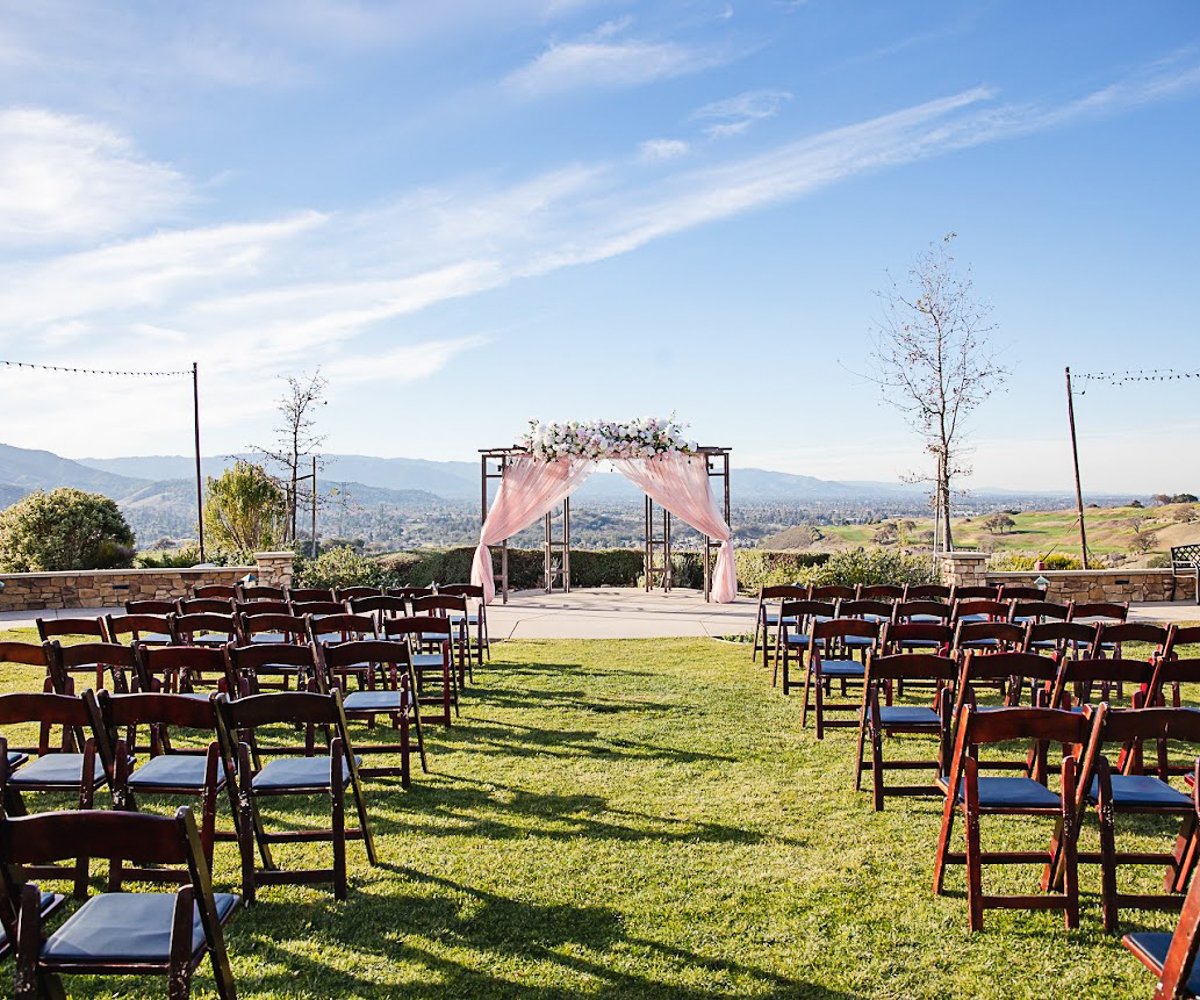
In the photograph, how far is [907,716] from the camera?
4.94m

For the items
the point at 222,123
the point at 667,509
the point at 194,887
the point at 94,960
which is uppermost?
the point at 222,123

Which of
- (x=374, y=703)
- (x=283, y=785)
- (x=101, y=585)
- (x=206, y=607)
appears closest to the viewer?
(x=283, y=785)

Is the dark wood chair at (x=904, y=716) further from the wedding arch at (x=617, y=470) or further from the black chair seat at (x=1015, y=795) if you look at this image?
the wedding arch at (x=617, y=470)

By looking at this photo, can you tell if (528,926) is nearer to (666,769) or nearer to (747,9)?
(666,769)

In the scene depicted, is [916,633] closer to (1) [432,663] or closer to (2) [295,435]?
(1) [432,663]

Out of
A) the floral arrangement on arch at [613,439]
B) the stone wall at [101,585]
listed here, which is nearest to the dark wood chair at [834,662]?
the floral arrangement on arch at [613,439]

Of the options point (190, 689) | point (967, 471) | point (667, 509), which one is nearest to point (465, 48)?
point (667, 509)

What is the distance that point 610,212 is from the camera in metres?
15.7

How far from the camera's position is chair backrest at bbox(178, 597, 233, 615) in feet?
24.3

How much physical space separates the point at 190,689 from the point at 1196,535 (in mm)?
25911

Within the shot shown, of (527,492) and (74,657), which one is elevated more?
(527,492)

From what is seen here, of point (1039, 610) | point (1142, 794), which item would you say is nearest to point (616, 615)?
point (1039, 610)

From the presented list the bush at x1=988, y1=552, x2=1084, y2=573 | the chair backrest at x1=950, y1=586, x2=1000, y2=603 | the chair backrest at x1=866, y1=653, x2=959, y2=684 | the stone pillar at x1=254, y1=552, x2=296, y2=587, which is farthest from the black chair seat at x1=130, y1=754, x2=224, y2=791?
the bush at x1=988, y1=552, x2=1084, y2=573

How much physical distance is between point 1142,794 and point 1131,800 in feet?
0.28
